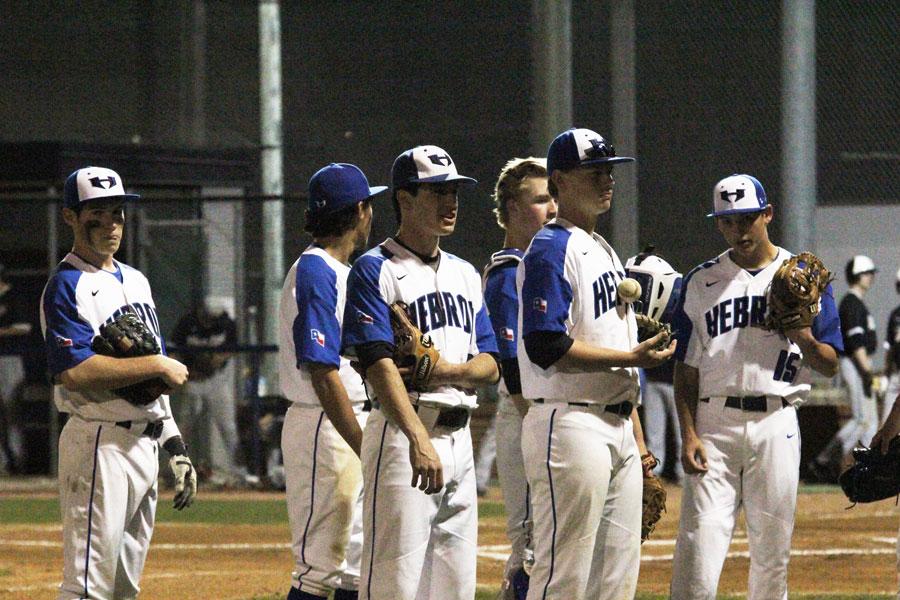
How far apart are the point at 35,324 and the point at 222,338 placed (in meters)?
2.41

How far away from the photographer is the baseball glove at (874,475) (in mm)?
5574

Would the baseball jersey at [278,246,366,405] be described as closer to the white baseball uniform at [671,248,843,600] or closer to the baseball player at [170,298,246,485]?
the white baseball uniform at [671,248,843,600]

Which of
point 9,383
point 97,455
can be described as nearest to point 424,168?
point 97,455

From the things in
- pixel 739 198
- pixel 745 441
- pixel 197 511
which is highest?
pixel 739 198

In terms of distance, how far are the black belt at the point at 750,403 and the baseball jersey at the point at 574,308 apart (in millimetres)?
1084

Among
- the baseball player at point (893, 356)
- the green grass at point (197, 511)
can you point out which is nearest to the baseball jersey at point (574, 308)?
the green grass at point (197, 511)

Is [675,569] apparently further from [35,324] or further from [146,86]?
[146,86]

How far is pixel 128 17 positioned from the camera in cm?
2055

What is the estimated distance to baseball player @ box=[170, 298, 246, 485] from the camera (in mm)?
13852

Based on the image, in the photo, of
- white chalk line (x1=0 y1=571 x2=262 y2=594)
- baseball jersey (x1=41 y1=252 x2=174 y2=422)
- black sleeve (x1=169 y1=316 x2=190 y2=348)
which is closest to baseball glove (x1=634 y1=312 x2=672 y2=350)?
baseball jersey (x1=41 y1=252 x2=174 y2=422)

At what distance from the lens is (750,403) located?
5.60 meters

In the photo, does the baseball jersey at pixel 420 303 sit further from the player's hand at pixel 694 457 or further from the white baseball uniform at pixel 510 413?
the player's hand at pixel 694 457

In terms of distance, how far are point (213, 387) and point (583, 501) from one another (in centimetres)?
979

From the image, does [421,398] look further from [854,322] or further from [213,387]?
[213,387]
